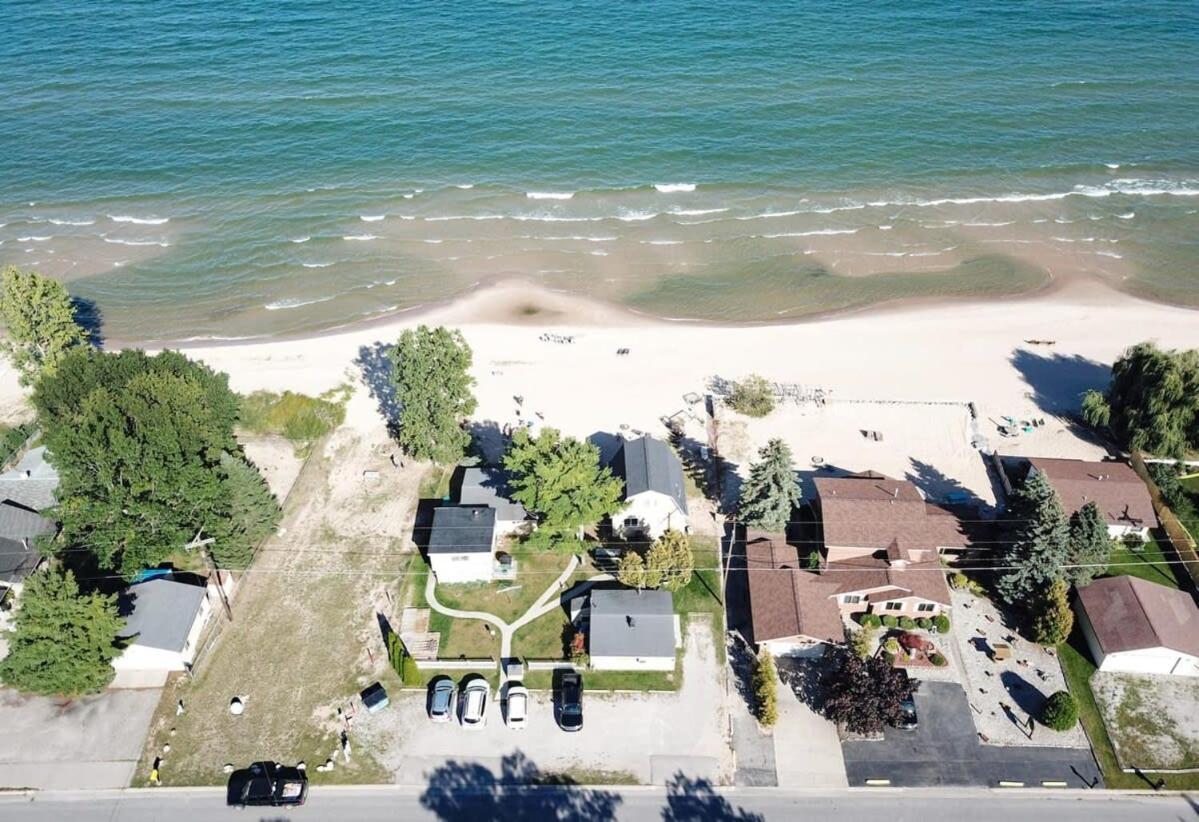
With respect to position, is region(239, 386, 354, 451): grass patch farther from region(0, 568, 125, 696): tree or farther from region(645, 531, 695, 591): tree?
region(645, 531, 695, 591): tree

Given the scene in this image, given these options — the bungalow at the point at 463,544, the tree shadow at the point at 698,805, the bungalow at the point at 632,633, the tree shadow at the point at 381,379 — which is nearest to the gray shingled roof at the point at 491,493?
the bungalow at the point at 463,544

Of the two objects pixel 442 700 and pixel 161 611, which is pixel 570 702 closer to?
pixel 442 700

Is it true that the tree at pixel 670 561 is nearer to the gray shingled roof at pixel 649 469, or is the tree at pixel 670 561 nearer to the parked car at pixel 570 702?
the gray shingled roof at pixel 649 469

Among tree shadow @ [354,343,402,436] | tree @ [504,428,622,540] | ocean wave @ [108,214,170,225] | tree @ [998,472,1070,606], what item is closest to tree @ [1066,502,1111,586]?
tree @ [998,472,1070,606]

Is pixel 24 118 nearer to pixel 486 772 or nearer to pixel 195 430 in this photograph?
pixel 195 430

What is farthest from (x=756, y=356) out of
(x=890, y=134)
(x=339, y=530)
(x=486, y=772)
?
(x=890, y=134)

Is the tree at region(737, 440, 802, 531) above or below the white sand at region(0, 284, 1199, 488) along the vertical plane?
below
